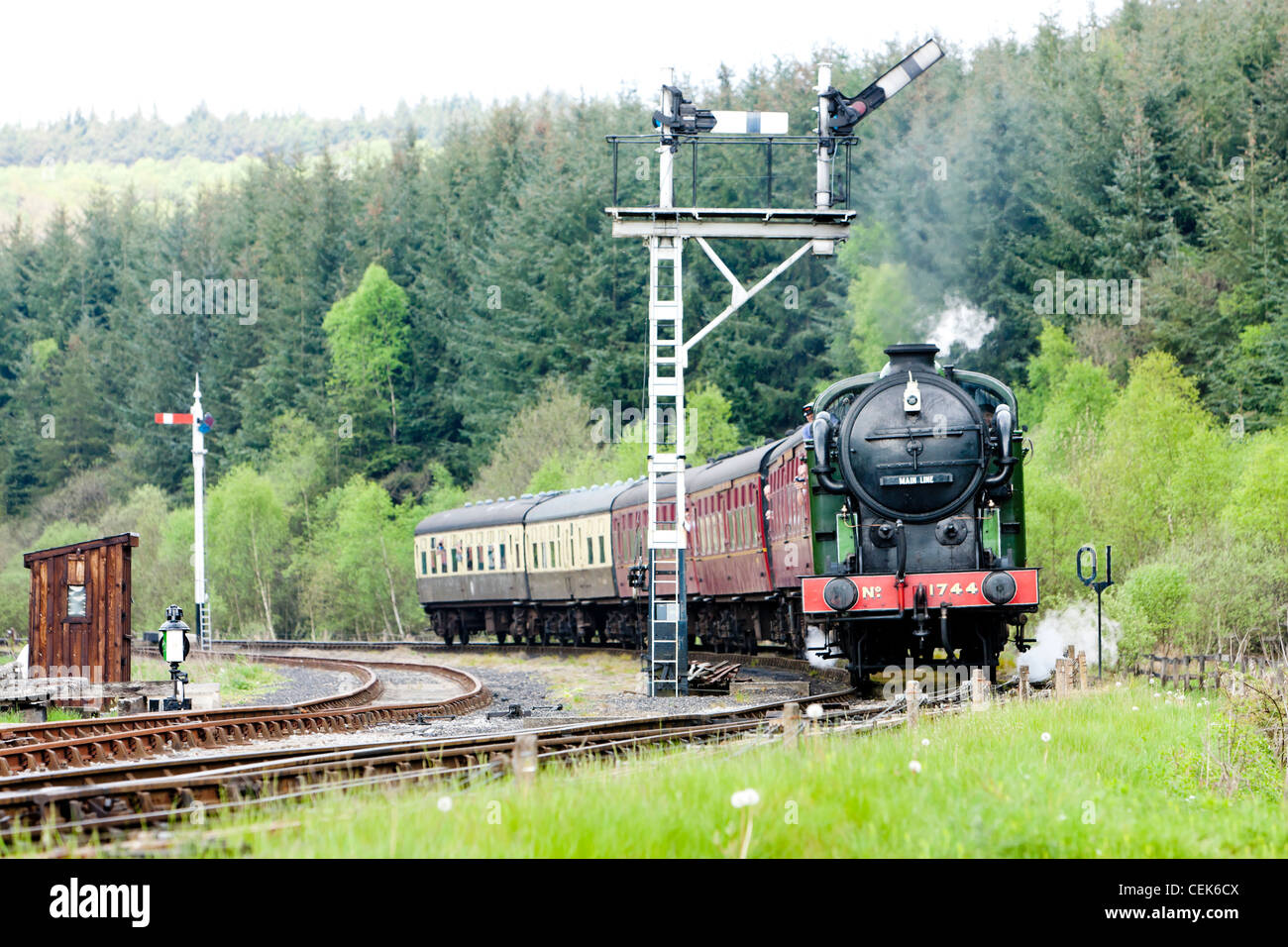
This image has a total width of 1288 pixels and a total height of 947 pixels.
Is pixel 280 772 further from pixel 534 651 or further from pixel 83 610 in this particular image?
pixel 534 651

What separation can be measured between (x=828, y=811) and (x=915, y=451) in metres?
9.41

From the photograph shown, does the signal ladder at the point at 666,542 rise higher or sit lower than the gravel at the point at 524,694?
higher

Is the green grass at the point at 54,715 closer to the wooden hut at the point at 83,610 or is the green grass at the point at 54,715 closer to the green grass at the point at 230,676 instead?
the wooden hut at the point at 83,610

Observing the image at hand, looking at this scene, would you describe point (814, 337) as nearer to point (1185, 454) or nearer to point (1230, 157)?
point (1230, 157)

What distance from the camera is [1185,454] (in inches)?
1158

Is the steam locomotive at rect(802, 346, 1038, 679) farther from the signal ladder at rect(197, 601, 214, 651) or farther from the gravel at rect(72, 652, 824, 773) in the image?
the signal ladder at rect(197, 601, 214, 651)

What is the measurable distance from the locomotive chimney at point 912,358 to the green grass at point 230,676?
9.78 m

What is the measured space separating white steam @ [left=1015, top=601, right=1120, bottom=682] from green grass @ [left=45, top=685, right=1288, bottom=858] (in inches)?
458

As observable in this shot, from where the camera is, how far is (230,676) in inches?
992

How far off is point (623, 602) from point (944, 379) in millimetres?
15113

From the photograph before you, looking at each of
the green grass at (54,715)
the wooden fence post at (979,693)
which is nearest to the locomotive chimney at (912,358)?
the wooden fence post at (979,693)

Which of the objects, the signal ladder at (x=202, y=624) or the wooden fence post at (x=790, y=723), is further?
the signal ladder at (x=202, y=624)

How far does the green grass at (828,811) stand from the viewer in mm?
6746
